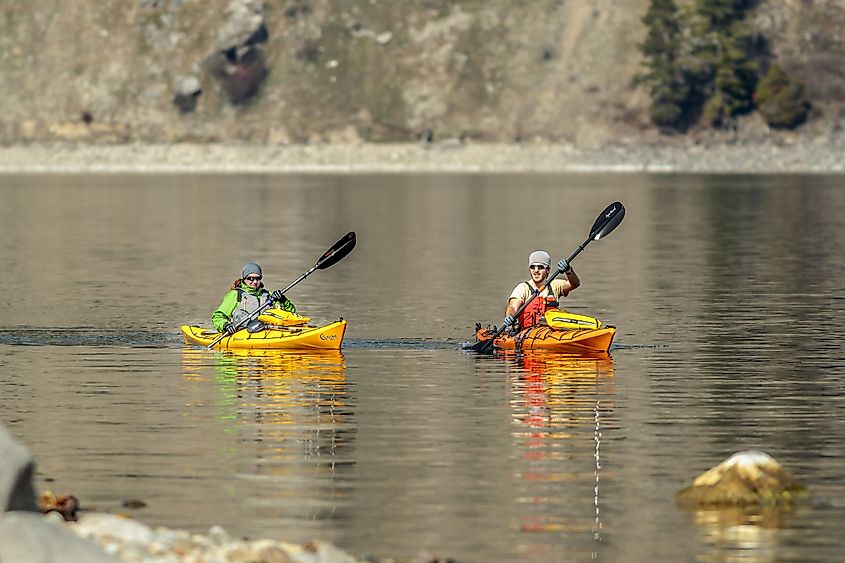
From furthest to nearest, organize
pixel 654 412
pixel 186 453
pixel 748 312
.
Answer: pixel 748 312 < pixel 654 412 < pixel 186 453

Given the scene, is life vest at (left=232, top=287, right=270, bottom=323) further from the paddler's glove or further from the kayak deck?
the paddler's glove

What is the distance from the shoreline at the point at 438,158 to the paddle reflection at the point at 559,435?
463 feet

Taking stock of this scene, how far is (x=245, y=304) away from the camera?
1724 inches

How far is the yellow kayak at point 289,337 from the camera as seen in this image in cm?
4284

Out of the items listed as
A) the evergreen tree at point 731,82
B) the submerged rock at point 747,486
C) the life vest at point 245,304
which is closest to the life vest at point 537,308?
the life vest at point 245,304

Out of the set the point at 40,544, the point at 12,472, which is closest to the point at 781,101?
the point at 12,472

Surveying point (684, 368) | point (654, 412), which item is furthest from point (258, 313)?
point (654, 412)

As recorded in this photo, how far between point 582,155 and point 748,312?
131 m

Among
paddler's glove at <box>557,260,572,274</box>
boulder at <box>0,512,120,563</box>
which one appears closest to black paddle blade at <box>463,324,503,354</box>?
paddler's glove at <box>557,260,572,274</box>

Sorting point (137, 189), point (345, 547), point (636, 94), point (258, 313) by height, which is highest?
point (636, 94)

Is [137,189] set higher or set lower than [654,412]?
higher

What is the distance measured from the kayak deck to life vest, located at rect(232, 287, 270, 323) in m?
0.34

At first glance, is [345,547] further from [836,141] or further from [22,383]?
[836,141]

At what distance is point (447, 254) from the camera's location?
80.7 m
